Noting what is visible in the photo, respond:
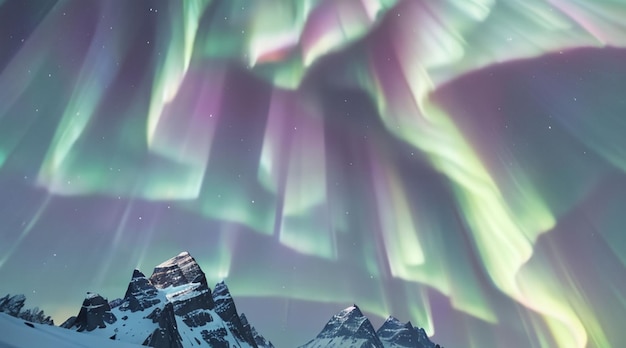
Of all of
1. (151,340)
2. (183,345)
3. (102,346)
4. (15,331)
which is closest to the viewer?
(15,331)

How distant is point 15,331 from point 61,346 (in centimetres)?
482

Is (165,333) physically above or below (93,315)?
below

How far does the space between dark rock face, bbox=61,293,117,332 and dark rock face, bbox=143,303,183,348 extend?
18332 mm

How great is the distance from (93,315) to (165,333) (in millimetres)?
30307

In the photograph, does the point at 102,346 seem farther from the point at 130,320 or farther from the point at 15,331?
the point at 130,320

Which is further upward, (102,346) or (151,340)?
(102,346)

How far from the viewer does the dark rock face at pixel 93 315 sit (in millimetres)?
178250

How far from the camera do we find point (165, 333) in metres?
182

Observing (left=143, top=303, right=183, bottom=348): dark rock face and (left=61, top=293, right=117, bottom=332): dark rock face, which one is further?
(left=61, top=293, right=117, bottom=332): dark rock face

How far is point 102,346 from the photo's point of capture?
169ft

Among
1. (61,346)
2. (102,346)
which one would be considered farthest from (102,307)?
(61,346)

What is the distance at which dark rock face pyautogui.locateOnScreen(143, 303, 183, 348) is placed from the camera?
17362 centimetres

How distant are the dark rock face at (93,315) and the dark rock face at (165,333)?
18.3 meters

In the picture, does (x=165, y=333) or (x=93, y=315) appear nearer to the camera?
(x=165, y=333)
